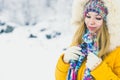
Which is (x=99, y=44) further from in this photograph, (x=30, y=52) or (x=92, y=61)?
(x=30, y=52)

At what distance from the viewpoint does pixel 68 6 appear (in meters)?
7.48

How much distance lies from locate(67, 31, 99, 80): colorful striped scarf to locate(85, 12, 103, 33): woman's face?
3 cm

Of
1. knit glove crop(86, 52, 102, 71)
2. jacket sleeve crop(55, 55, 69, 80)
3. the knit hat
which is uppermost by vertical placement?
the knit hat

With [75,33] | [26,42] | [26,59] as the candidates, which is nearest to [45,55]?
[26,59]

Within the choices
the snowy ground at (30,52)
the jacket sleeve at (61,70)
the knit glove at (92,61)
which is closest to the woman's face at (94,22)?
the knit glove at (92,61)

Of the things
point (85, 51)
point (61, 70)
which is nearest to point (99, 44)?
point (85, 51)

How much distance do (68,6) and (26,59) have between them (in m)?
1.81

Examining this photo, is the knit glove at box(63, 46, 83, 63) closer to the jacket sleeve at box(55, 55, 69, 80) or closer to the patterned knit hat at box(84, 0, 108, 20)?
the jacket sleeve at box(55, 55, 69, 80)

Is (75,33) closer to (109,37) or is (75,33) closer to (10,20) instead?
(109,37)

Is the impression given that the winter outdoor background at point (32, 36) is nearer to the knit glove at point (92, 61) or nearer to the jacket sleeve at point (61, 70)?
the jacket sleeve at point (61, 70)

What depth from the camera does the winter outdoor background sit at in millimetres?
5539

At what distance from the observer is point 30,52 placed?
20.2 ft

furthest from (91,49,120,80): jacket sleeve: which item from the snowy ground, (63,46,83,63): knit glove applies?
the snowy ground

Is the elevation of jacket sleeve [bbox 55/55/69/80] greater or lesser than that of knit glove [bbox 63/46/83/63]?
lesser
